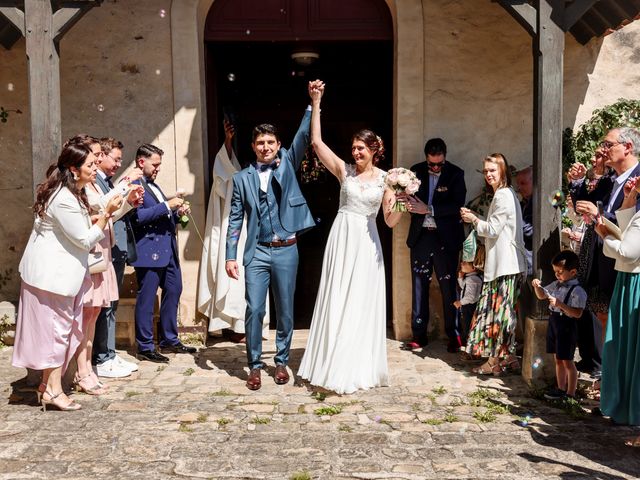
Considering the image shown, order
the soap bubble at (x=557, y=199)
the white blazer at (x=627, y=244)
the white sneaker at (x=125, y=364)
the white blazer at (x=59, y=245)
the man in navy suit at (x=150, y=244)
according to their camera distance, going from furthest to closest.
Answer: the man in navy suit at (x=150, y=244) → the white sneaker at (x=125, y=364) → the soap bubble at (x=557, y=199) → the white blazer at (x=59, y=245) → the white blazer at (x=627, y=244)

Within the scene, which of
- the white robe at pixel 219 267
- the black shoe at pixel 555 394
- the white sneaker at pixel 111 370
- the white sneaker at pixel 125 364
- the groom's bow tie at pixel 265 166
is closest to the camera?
the black shoe at pixel 555 394

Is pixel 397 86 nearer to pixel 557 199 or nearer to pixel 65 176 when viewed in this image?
pixel 557 199

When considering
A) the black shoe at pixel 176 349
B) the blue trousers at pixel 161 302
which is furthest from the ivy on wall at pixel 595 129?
the black shoe at pixel 176 349

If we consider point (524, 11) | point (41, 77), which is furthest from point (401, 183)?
point (41, 77)

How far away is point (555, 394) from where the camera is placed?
6090 mm

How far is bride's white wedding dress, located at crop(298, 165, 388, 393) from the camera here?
6289 mm

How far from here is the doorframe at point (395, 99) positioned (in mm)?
8164

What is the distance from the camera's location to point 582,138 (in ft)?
27.0

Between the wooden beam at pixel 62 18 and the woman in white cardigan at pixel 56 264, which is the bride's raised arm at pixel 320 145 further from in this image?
the wooden beam at pixel 62 18

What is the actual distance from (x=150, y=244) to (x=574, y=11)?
415 centimetres

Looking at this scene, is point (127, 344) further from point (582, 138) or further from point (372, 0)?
point (582, 138)

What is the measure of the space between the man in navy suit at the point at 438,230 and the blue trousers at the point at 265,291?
162cm

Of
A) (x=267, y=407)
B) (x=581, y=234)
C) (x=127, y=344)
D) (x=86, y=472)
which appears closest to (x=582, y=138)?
(x=581, y=234)

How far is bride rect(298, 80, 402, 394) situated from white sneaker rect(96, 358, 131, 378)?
5.13ft
